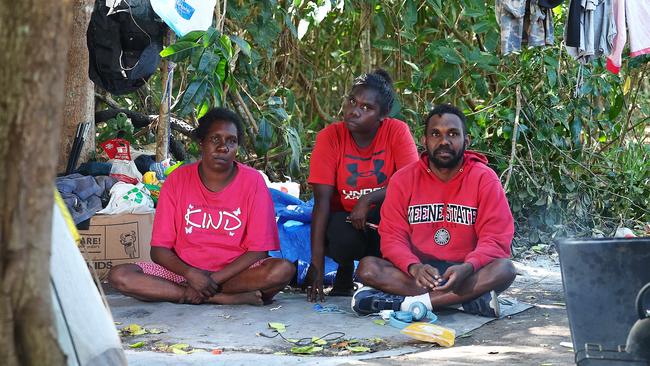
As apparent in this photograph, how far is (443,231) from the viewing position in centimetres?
508

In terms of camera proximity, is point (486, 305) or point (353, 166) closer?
point (486, 305)

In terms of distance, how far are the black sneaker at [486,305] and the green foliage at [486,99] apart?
7.07ft

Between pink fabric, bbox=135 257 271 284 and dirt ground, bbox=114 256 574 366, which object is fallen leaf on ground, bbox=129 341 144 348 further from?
pink fabric, bbox=135 257 271 284

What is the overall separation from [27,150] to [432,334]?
8.73 feet

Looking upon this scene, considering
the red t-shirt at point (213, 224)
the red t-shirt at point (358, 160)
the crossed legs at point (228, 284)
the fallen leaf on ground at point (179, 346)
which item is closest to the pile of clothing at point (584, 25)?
the red t-shirt at point (358, 160)

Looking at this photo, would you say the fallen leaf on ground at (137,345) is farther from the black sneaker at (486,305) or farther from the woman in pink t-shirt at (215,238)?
the black sneaker at (486,305)

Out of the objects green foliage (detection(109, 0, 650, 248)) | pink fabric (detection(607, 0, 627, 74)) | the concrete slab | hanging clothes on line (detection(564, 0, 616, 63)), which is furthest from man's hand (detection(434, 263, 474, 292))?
green foliage (detection(109, 0, 650, 248))

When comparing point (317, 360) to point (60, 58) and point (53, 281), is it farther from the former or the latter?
point (60, 58)

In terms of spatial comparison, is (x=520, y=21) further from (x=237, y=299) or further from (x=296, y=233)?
(x=237, y=299)

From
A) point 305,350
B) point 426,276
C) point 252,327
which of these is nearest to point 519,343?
point 426,276

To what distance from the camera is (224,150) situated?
5.22m

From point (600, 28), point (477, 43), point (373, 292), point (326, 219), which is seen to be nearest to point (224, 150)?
point (326, 219)

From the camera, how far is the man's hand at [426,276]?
479cm

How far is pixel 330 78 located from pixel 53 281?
7.05 meters
